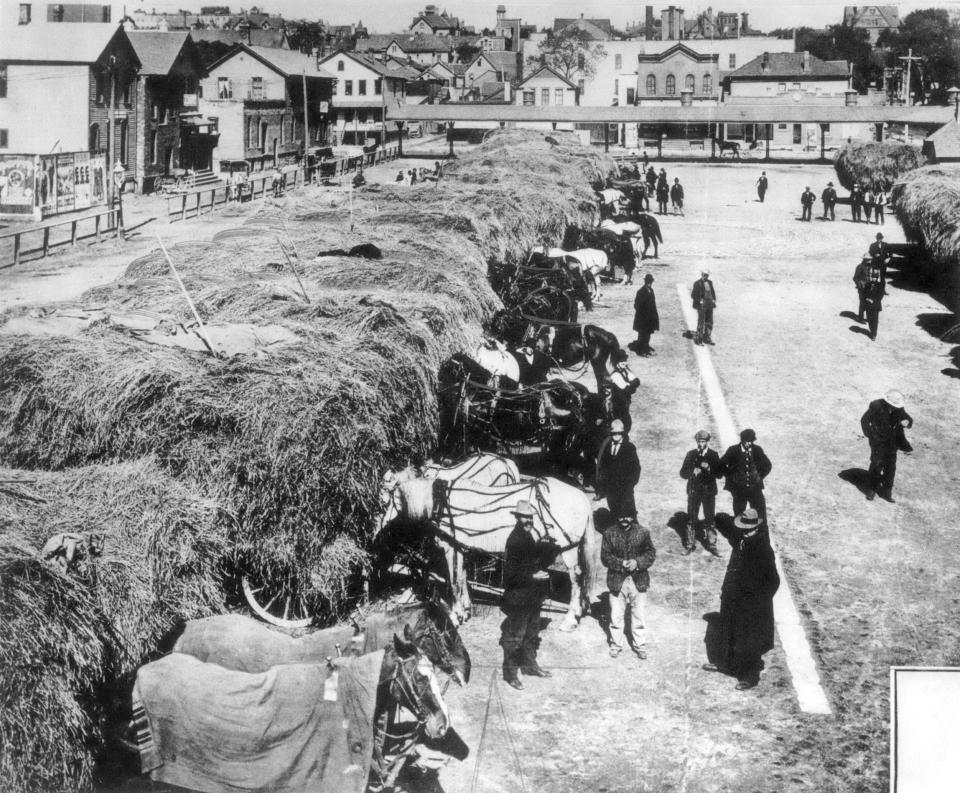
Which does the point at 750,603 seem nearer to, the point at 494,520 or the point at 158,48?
the point at 494,520

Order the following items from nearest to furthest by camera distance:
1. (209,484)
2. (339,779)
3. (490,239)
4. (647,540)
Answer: (339,779) < (209,484) < (647,540) < (490,239)

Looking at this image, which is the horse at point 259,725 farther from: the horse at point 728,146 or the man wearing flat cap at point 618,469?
the horse at point 728,146

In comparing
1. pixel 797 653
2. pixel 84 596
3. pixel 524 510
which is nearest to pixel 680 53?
pixel 797 653

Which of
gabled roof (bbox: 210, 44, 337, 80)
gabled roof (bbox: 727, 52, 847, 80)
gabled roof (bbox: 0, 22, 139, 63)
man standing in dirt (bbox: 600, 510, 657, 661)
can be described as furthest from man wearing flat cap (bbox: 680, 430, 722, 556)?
gabled roof (bbox: 727, 52, 847, 80)

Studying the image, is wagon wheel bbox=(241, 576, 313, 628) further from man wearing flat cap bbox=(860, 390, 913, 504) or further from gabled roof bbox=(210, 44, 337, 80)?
gabled roof bbox=(210, 44, 337, 80)

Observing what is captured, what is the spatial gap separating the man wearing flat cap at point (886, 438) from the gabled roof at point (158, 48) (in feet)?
139

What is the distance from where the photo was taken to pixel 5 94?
4091 cm

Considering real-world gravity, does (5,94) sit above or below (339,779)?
above

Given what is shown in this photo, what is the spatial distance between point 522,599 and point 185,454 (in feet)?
10.3

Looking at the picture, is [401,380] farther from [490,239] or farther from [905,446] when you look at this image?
[490,239]

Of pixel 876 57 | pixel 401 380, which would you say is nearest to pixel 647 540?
pixel 401 380

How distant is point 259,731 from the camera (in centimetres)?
645

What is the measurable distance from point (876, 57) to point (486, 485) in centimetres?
10702

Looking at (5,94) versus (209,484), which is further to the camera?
(5,94)
